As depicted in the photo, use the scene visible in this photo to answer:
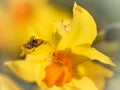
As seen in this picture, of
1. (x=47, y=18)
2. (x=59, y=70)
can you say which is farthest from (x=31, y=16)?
(x=59, y=70)

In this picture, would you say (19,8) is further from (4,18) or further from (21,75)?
(21,75)

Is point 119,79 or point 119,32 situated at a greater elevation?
point 119,32

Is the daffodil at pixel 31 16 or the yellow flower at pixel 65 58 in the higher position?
the daffodil at pixel 31 16

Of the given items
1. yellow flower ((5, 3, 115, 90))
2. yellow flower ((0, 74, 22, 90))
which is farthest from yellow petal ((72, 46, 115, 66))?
yellow flower ((0, 74, 22, 90))

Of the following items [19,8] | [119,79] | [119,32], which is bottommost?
[119,79]

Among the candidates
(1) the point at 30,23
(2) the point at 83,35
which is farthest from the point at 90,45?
(1) the point at 30,23

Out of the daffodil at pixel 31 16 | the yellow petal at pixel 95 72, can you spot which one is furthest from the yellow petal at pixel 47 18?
the yellow petal at pixel 95 72

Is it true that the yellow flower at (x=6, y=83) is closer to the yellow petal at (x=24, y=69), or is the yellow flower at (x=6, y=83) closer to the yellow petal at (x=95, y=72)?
the yellow petal at (x=24, y=69)
